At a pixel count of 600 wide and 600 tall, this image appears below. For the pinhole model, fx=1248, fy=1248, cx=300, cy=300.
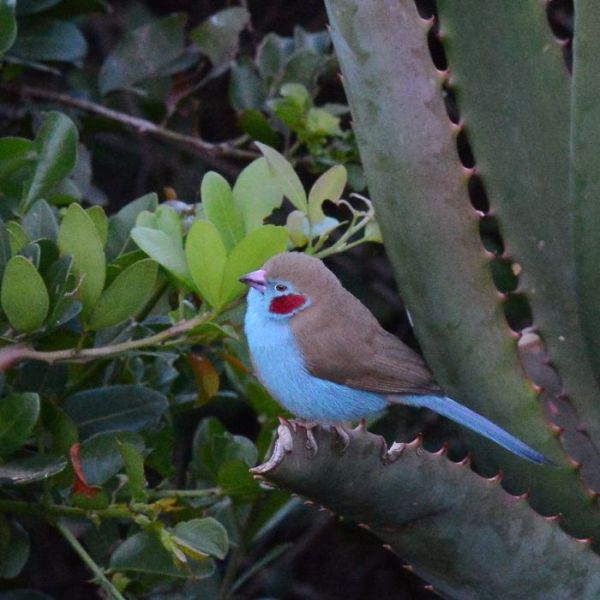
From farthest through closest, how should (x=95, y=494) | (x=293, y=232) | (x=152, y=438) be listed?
(x=152, y=438), (x=293, y=232), (x=95, y=494)

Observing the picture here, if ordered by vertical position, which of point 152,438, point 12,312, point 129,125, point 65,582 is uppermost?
point 12,312

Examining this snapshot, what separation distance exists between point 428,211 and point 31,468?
791mm

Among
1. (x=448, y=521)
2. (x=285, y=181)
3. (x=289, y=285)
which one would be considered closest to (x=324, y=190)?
(x=285, y=181)

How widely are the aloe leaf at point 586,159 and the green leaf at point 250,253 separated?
1.61 ft

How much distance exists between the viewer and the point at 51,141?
2.31 m

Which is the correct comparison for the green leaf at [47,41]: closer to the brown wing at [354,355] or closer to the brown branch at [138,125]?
the brown branch at [138,125]

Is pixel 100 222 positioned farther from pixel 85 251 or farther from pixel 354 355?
pixel 354 355

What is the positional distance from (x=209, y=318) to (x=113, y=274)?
20 cm

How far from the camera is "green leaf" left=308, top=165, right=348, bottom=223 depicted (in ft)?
7.20

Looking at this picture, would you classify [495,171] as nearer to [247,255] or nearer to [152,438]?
[247,255]

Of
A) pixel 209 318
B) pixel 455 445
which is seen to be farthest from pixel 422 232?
pixel 455 445

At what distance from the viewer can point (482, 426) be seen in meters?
2.12

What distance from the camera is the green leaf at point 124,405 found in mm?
2225

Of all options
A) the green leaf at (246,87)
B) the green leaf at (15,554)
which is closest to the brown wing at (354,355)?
the green leaf at (15,554)
